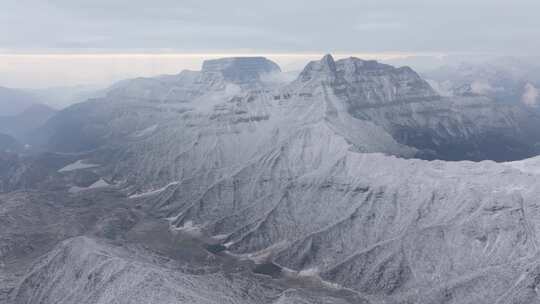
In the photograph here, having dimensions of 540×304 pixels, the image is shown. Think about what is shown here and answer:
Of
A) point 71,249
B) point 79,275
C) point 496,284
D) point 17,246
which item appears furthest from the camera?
point 17,246

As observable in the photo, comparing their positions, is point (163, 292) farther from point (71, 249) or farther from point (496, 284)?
point (496, 284)

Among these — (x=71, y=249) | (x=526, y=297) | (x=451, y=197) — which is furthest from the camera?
(x=451, y=197)

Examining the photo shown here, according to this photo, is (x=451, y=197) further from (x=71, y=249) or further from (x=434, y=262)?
(x=71, y=249)

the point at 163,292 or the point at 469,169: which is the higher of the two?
the point at 469,169

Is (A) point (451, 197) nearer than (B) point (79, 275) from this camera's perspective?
No

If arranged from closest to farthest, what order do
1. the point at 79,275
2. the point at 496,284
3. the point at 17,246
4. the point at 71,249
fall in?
the point at 496,284 → the point at 79,275 → the point at 71,249 → the point at 17,246

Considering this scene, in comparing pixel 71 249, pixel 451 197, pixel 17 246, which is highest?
pixel 451 197

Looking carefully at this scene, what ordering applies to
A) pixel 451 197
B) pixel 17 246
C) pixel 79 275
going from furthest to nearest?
pixel 17 246 < pixel 451 197 < pixel 79 275

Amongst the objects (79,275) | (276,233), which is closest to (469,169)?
(276,233)

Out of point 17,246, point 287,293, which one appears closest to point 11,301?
point 17,246
